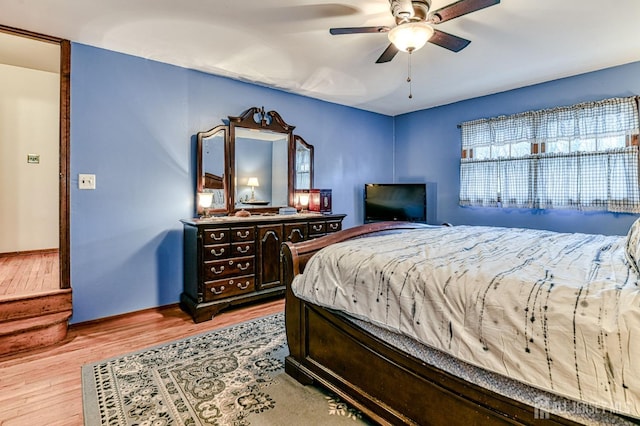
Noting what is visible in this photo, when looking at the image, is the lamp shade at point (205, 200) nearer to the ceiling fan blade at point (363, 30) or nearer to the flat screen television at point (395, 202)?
the ceiling fan blade at point (363, 30)

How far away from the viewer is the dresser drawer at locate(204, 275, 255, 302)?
315cm

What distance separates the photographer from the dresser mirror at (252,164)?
3600 millimetres

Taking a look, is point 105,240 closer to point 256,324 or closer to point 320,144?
point 256,324

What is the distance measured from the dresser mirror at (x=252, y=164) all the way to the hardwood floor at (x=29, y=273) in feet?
4.89

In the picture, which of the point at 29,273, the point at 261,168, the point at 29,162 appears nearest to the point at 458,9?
the point at 261,168

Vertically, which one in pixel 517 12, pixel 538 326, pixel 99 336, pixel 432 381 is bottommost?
pixel 99 336

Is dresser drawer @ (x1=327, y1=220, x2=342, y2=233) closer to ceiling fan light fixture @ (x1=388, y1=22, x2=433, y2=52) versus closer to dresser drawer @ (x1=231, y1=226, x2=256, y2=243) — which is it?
dresser drawer @ (x1=231, y1=226, x2=256, y2=243)

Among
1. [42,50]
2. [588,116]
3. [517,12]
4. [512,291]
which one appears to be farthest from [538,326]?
[42,50]

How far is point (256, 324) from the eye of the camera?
3.00 meters

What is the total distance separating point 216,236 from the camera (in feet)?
10.4

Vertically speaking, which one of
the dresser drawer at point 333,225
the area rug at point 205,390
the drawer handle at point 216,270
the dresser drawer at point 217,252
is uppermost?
the dresser drawer at point 333,225

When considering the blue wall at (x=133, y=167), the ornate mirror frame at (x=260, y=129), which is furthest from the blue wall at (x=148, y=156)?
the ornate mirror frame at (x=260, y=129)

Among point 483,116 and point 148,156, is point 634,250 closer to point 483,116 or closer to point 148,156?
point 483,116

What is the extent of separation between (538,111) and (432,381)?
3794mm
